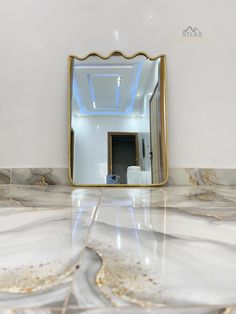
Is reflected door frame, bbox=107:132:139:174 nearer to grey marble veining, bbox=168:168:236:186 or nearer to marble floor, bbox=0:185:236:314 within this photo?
grey marble veining, bbox=168:168:236:186

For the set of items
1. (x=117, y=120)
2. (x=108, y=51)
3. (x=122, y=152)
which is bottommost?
(x=122, y=152)

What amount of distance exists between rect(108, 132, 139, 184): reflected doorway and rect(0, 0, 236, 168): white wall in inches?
7.3

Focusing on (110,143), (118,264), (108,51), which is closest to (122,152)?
(110,143)

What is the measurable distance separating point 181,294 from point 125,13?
154cm

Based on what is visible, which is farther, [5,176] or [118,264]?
[5,176]

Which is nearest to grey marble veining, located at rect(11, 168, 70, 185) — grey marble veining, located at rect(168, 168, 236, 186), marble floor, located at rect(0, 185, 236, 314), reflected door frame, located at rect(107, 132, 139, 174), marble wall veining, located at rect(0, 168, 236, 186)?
marble wall veining, located at rect(0, 168, 236, 186)

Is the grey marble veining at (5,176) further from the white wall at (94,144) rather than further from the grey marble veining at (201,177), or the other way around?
the grey marble veining at (201,177)

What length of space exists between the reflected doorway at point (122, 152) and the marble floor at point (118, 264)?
2.57 ft

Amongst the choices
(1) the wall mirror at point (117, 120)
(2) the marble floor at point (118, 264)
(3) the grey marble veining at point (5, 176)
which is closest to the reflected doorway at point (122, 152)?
(1) the wall mirror at point (117, 120)

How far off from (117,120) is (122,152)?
16cm

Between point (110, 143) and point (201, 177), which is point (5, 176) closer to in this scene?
point (110, 143)

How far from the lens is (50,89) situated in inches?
58.0

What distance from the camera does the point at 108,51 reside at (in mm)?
1495

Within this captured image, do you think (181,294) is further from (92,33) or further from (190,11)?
(190,11)
